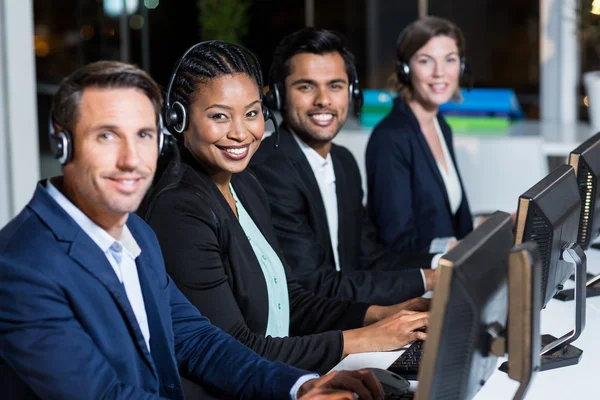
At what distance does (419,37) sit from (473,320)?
2.11 meters

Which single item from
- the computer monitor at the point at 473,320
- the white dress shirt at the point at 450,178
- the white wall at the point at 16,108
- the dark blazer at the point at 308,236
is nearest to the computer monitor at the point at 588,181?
the dark blazer at the point at 308,236

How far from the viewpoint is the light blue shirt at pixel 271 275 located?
6.31 feet

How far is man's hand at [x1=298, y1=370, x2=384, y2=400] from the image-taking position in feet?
4.68

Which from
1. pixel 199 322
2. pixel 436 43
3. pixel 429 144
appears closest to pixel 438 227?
pixel 429 144

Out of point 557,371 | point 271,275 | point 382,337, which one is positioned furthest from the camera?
point 271,275

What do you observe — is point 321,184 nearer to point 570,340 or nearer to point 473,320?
point 570,340

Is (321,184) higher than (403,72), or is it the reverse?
(403,72)

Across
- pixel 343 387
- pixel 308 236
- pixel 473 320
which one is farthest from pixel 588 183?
pixel 473 320

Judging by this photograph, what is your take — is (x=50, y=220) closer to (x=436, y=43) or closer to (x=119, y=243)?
(x=119, y=243)

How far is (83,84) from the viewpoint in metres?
1.27

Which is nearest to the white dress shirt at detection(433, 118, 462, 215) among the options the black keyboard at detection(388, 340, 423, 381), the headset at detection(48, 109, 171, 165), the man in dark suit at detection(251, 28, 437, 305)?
the man in dark suit at detection(251, 28, 437, 305)

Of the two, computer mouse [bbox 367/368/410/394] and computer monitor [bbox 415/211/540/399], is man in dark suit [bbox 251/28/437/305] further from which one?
computer monitor [bbox 415/211/540/399]

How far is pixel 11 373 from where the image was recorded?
49.2 inches

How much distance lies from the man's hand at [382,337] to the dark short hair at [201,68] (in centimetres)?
60
